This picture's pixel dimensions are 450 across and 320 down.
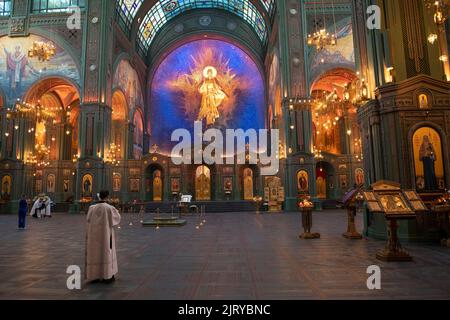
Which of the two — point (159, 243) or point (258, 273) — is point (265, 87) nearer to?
point (159, 243)

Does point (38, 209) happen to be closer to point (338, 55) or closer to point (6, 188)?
point (6, 188)

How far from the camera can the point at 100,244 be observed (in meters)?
4.75

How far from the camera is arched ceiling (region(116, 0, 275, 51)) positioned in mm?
31908

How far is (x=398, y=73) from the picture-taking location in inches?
347

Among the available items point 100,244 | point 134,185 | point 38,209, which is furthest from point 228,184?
point 100,244

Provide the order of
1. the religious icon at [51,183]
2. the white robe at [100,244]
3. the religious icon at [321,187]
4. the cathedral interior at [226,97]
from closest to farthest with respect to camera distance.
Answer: the white robe at [100,244]
the cathedral interior at [226,97]
the religious icon at [321,187]
the religious icon at [51,183]

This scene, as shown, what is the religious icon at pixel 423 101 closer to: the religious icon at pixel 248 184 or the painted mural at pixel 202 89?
the religious icon at pixel 248 184

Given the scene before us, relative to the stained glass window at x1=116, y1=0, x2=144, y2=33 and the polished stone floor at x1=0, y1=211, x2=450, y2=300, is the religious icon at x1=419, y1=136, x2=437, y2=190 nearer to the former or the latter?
the polished stone floor at x1=0, y1=211, x2=450, y2=300

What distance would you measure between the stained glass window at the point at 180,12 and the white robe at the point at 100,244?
111 ft

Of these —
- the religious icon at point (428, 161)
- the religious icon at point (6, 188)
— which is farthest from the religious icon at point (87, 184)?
the religious icon at point (428, 161)

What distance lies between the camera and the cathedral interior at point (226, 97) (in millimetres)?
8719

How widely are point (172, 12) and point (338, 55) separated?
2225cm

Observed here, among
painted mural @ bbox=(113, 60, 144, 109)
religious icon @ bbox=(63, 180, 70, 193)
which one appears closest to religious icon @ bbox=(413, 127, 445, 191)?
painted mural @ bbox=(113, 60, 144, 109)
